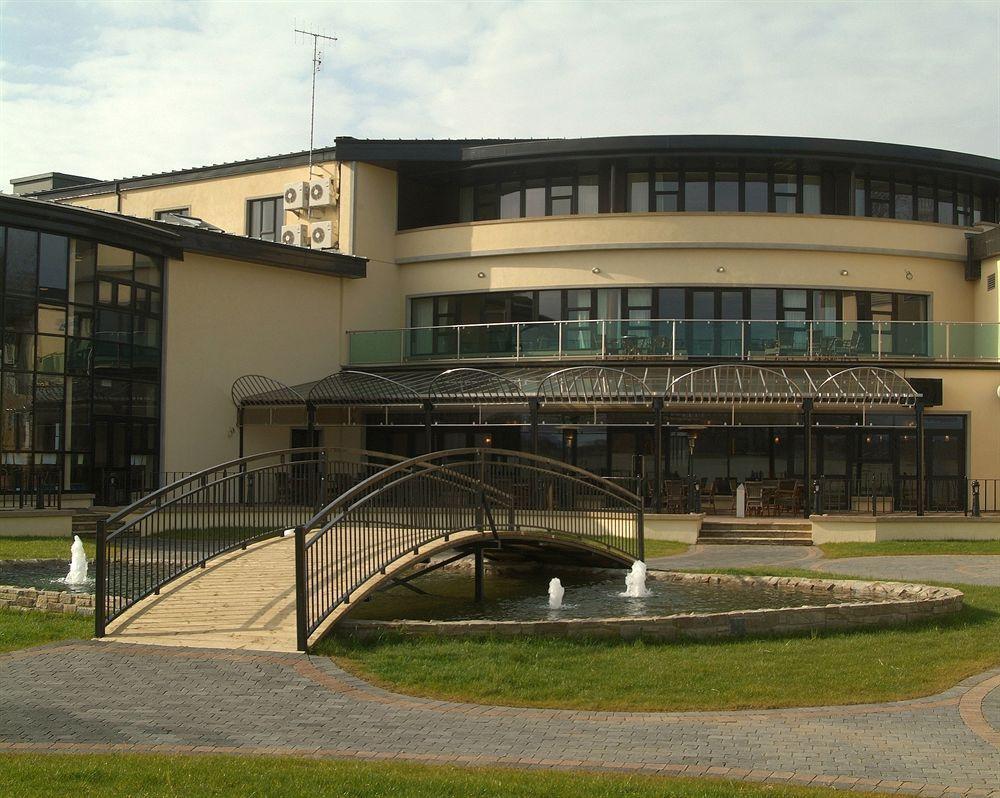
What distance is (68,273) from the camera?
91.4ft

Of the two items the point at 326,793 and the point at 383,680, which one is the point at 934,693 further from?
the point at 326,793

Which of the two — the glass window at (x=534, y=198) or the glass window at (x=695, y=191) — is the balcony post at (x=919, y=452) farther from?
the glass window at (x=534, y=198)

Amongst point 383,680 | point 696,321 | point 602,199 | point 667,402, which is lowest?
point 383,680

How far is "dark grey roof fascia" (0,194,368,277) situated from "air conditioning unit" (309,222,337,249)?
790 millimetres

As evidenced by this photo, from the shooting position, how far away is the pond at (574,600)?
16.4 meters

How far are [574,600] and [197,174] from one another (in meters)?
24.5

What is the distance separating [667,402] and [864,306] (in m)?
8.06

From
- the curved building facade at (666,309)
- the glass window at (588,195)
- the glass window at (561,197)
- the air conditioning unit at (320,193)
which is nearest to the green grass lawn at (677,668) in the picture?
the curved building facade at (666,309)

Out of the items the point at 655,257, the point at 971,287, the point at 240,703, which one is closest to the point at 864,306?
the point at 971,287

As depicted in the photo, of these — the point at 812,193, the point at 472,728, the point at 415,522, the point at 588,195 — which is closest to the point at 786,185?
the point at 812,193

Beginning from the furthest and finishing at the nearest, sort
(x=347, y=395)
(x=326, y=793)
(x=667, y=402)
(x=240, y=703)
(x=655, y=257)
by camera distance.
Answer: (x=655, y=257)
(x=347, y=395)
(x=667, y=402)
(x=240, y=703)
(x=326, y=793)

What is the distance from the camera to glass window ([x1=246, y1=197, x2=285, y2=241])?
36281 millimetres

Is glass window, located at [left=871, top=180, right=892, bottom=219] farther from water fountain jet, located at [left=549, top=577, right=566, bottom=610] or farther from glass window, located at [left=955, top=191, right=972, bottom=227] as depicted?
water fountain jet, located at [left=549, top=577, right=566, bottom=610]

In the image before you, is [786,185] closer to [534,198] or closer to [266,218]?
[534,198]
